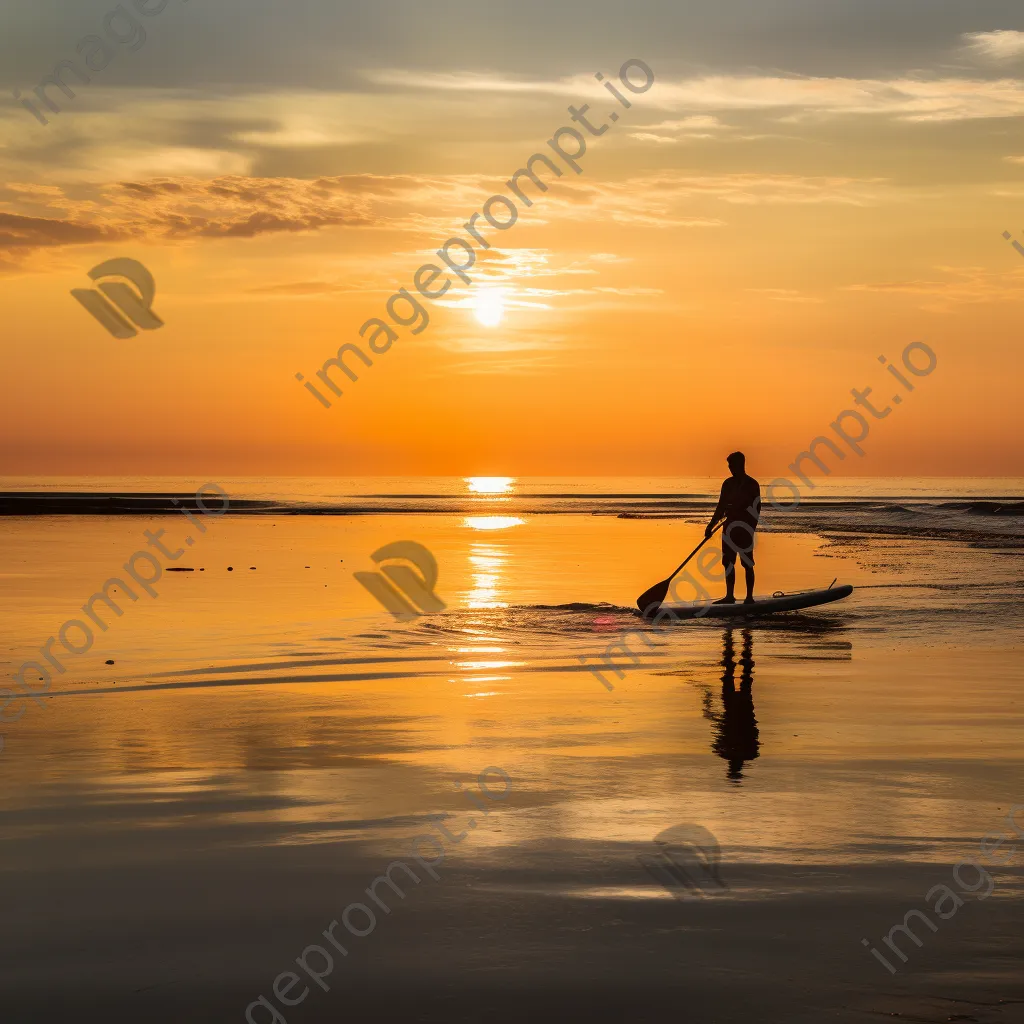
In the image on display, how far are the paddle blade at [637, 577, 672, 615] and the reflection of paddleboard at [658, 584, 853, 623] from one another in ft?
0.51

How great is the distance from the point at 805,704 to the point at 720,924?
6.22 meters

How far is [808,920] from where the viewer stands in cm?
545

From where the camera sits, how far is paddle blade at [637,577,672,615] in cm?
1877

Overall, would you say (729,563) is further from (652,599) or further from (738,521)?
(652,599)

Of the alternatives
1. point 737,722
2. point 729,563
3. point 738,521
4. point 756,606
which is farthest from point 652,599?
point 737,722

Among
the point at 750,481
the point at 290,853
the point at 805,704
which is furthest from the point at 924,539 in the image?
the point at 290,853

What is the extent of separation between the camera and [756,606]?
64.5ft

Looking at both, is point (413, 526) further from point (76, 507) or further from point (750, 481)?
point (750, 481)

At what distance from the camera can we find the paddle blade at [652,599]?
18.8m

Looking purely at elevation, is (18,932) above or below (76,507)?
below

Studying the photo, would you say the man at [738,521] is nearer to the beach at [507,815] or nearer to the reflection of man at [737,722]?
the beach at [507,815]

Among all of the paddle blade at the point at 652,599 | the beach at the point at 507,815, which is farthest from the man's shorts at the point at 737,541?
the beach at the point at 507,815

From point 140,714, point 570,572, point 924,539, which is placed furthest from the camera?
point 924,539

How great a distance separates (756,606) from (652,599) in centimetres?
192
